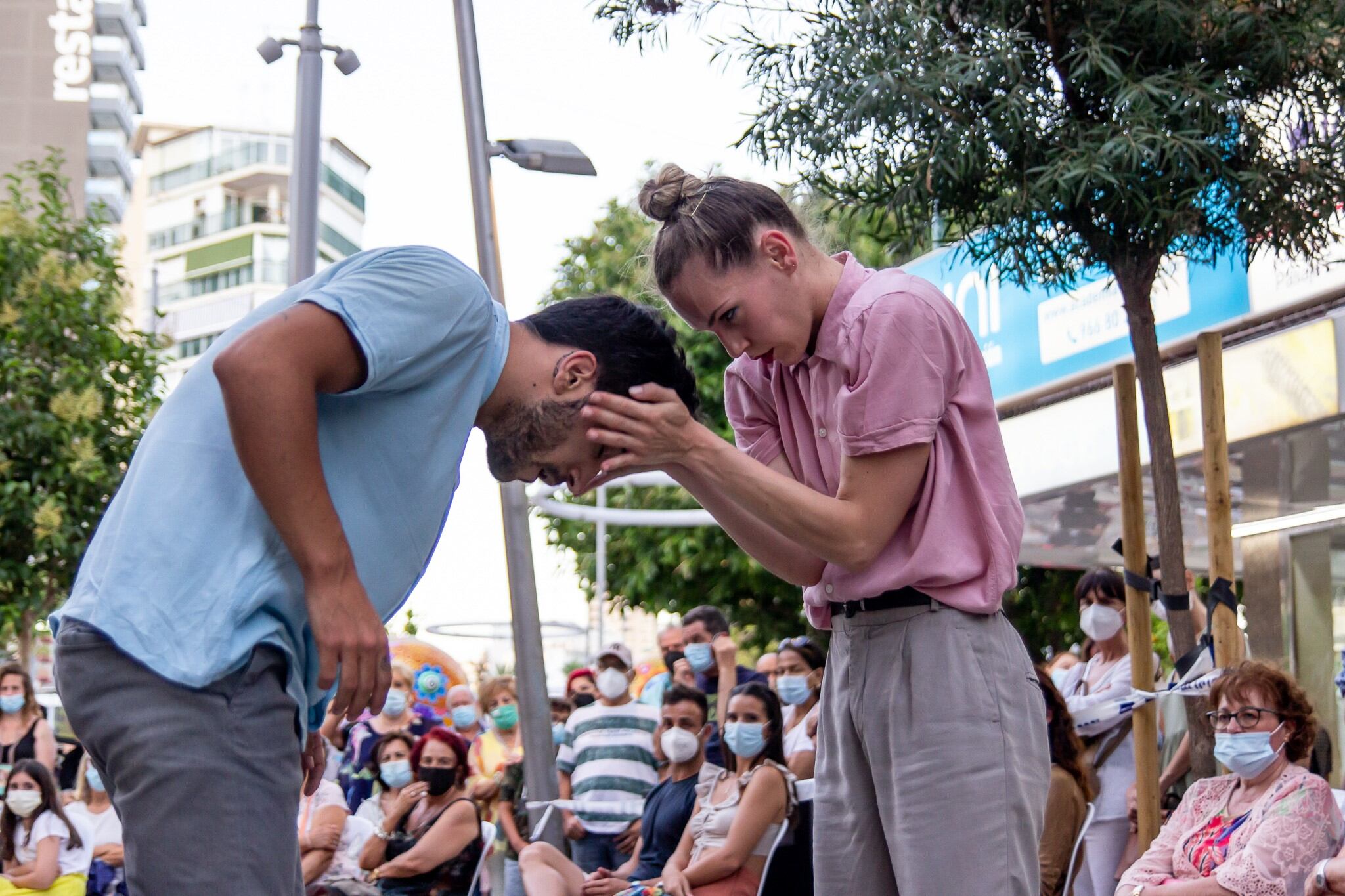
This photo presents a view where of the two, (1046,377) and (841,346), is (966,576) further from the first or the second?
(1046,377)

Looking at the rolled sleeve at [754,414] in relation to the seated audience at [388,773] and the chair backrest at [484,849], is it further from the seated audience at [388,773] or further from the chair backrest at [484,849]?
the seated audience at [388,773]

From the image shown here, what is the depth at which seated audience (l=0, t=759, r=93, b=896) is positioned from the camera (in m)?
8.73

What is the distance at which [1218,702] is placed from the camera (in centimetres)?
581

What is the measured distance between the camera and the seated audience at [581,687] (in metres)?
11.3

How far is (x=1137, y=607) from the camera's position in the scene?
575 cm

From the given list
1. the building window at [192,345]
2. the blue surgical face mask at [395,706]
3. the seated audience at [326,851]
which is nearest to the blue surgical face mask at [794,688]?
the seated audience at [326,851]

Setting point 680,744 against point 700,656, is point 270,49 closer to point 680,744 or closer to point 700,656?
point 700,656

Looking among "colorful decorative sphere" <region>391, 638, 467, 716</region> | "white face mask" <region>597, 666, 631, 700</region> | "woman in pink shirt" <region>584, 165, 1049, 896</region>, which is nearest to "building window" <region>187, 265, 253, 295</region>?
"colorful decorative sphere" <region>391, 638, 467, 716</region>

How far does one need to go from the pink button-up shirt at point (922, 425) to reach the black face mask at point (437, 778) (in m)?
5.70

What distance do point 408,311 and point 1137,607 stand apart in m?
4.26

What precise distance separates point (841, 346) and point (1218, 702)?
3.73 metres

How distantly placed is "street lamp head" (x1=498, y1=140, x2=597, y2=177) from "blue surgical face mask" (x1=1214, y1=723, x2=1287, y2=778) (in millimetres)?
5200

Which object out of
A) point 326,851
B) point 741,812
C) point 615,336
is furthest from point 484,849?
point 615,336

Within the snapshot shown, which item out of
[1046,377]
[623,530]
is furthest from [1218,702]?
[623,530]
